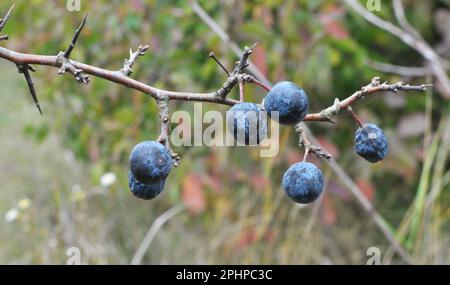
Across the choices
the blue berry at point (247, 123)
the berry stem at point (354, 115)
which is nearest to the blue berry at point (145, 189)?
the blue berry at point (247, 123)

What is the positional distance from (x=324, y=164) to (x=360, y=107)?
382mm

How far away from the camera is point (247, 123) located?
887 mm

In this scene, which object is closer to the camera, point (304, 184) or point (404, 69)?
point (304, 184)

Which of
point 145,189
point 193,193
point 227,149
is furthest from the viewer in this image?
point 227,149

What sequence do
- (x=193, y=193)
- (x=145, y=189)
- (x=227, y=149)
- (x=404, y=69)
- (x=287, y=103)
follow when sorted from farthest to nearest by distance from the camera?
(x=404, y=69), (x=227, y=149), (x=193, y=193), (x=145, y=189), (x=287, y=103)

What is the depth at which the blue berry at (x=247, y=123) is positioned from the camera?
886mm

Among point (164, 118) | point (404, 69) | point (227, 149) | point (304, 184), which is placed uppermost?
point (404, 69)

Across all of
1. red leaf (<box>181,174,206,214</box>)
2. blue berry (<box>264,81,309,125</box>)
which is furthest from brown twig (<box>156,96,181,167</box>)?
red leaf (<box>181,174,206,214</box>)

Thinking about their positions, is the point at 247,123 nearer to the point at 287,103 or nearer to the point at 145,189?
the point at 287,103

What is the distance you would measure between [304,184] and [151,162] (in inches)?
9.8

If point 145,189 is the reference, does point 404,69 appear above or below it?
above

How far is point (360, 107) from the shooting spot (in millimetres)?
3324

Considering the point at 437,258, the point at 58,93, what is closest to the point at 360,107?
the point at 437,258

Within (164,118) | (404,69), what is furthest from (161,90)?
(404,69)
